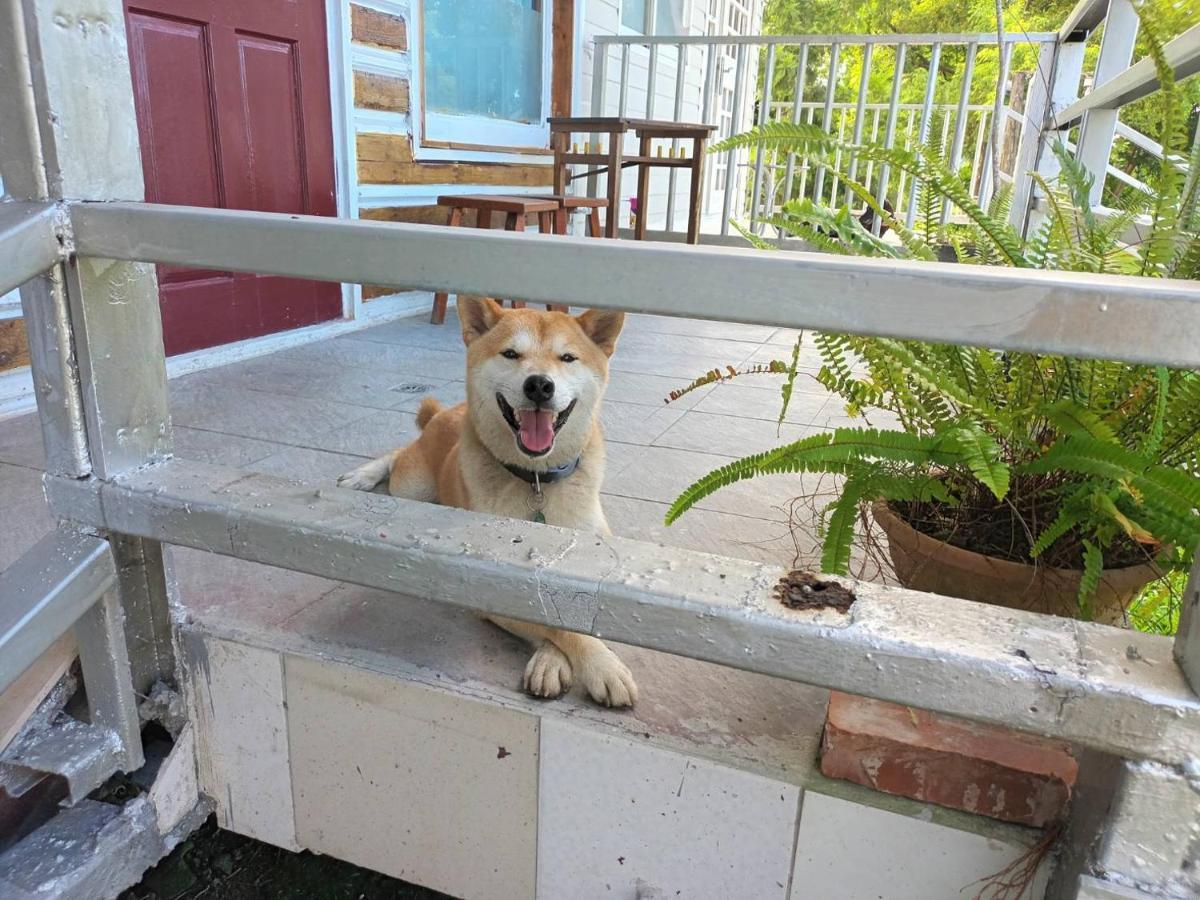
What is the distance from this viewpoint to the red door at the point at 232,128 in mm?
3178

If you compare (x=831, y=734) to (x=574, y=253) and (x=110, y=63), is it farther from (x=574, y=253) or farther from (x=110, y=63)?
(x=110, y=63)

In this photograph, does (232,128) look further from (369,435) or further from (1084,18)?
(1084,18)

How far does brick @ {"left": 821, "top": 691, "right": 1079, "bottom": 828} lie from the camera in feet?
3.60

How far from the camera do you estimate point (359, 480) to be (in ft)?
7.54

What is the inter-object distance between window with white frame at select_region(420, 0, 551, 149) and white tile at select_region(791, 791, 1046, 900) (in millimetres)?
4554

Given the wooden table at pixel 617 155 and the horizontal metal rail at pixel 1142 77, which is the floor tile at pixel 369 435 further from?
the wooden table at pixel 617 155

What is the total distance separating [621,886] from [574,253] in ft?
3.46

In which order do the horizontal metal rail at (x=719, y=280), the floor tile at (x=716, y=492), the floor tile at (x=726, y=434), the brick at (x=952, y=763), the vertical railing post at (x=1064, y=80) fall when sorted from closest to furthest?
the horizontal metal rail at (x=719, y=280), the brick at (x=952, y=763), the floor tile at (x=716, y=492), the floor tile at (x=726, y=434), the vertical railing post at (x=1064, y=80)

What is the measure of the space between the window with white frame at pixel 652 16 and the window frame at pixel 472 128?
165 centimetres

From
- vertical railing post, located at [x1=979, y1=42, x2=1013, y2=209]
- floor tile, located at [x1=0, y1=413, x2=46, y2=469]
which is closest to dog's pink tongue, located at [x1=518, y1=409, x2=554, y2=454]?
vertical railing post, located at [x1=979, y1=42, x2=1013, y2=209]

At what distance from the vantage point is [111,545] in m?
1.29

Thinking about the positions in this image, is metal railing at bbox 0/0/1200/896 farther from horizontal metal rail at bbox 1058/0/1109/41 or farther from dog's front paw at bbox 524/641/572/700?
horizontal metal rail at bbox 1058/0/1109/41

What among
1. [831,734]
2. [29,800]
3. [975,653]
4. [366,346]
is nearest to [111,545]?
[29,800]

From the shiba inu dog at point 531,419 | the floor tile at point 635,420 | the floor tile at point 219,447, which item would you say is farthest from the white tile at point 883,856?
the floor tile at point 219,447
